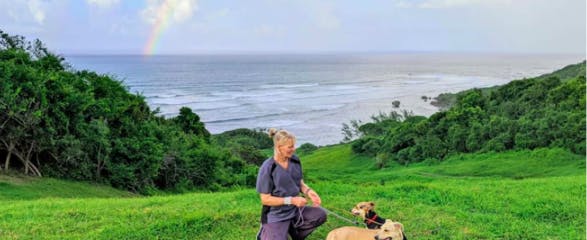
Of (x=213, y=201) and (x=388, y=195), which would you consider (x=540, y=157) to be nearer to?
(x=388, y=195)

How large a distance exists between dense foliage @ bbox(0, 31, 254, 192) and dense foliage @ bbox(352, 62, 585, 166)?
18.2 m

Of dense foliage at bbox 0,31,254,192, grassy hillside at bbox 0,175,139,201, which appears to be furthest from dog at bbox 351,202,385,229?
dense foliage at bbox 0,31,254,192

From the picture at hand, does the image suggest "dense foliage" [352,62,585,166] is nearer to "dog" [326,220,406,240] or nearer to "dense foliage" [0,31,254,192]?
"dense foliage" [0,31,254,192]

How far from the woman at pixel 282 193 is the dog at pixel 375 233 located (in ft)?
1.55


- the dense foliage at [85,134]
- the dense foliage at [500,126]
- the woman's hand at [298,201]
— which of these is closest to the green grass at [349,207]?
the woman's hand at [298,201]

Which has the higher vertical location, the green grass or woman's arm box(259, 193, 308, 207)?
woman's arm box(259, 193, 308, 207)

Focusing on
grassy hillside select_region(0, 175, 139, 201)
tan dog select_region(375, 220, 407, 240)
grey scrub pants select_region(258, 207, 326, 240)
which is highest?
tan dog select_region(375, 220, 407, 240)

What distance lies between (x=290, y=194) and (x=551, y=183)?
9450mm

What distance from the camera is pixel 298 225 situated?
20.9 ft

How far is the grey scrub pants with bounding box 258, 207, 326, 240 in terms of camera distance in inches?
241

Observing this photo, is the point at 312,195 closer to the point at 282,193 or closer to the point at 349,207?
the point at 282,193

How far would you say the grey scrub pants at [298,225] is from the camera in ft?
20.1

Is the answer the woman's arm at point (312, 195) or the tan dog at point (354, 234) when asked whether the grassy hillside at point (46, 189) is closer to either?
the woman's arm at point (312, 195)

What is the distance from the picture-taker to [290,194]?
6000 millimetres
